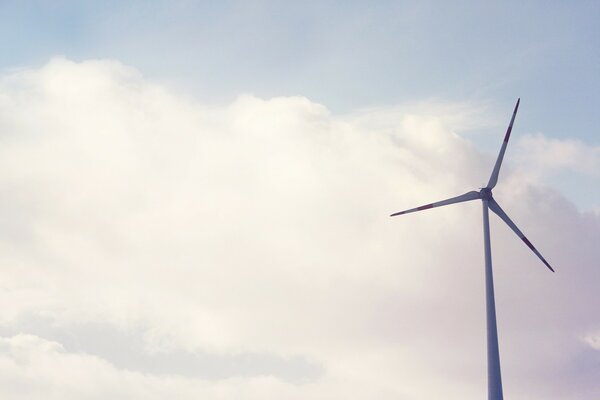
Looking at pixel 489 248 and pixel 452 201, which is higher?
pixel 452 201

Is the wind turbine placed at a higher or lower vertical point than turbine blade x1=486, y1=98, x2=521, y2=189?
lower

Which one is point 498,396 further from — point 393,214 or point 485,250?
point 393,214

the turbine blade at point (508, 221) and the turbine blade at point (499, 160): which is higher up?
the turbine blade at point (499, 160)

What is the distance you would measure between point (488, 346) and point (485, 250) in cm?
1464

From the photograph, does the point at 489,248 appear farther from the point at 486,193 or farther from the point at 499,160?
the point at 499,160

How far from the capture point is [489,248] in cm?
10831

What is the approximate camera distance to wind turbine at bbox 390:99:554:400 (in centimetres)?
9769

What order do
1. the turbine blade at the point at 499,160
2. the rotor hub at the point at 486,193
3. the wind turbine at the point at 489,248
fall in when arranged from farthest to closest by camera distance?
the turbine blade at the point at 499,160
the rotor hub at the point at 486,193
the wind turbine at the point at 489,248

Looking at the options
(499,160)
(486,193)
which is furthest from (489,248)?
(499,160)

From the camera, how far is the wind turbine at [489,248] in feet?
320

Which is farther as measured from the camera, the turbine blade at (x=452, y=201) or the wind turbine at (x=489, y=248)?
the turbine blade at (x=452, y=201)

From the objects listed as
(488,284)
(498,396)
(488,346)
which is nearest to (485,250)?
(488,284)

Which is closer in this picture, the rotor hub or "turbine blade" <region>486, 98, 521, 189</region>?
the rotor hub

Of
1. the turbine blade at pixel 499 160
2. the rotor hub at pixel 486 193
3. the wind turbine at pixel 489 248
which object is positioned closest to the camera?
the wind turbine at pixel 489 248
